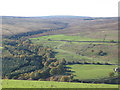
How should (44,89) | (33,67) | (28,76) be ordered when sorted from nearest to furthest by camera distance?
(44,89) → (28,76) → (33,67)

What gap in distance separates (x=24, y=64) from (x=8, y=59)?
5.34 metres

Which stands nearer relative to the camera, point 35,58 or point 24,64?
point 24,64

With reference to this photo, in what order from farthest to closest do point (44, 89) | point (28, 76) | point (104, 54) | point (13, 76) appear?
point (104, 54) < point (13, 76) < point (28, 76) < point (44, 89)

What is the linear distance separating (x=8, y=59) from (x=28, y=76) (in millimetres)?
16853

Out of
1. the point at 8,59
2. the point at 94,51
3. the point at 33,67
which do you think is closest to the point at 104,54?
the point at 94,51

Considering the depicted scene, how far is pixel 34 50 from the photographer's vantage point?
72.4m

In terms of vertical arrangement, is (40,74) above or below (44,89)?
below

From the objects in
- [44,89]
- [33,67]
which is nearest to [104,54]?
[33,67]

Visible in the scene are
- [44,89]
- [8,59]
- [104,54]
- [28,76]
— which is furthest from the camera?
[104,54]

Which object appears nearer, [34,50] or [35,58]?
[35,58]

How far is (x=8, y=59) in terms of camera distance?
53.6 m

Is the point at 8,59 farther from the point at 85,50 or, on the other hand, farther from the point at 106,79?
the point at 85,50

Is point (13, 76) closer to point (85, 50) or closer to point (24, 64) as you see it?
point (24, 64)

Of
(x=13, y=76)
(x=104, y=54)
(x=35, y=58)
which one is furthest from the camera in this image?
(x=104, y=54)
